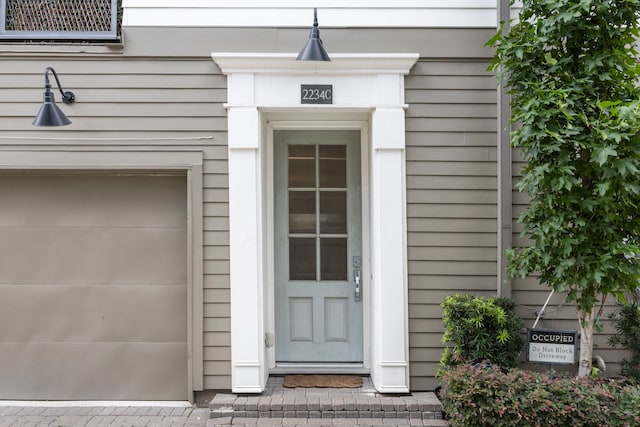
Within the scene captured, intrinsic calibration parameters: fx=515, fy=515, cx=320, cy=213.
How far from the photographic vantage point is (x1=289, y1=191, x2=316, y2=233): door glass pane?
4.47 metres

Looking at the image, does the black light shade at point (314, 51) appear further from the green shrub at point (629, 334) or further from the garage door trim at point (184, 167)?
the green shrub at point (629, 334)

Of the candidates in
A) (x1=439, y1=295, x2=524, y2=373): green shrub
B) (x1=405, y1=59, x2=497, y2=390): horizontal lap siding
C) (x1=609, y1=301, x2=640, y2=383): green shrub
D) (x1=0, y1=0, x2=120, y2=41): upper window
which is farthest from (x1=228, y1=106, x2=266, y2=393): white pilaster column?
(x1=609, y1=301, x2=640, y2=383): green shrub

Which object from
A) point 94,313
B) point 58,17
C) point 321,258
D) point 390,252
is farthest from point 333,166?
point 58,17

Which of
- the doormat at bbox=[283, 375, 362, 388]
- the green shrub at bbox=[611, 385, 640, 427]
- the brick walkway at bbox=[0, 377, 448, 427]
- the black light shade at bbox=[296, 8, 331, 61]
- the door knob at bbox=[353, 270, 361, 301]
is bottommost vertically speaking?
the brick walkway at bbox=[0, 377, 448, 427]

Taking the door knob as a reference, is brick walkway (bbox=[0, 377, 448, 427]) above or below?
below

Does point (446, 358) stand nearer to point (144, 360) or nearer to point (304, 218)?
point (304, 218)

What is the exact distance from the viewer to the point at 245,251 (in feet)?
13.1

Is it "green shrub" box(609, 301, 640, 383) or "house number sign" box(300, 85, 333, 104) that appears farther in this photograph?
"house number sign" box(300, 85, 333, 104)

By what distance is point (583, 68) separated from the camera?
3.35m

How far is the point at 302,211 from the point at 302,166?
392 mm

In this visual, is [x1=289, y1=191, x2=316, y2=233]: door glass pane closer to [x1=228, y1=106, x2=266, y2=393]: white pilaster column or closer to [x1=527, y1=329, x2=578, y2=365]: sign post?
[x1=228, y1=106, x2=266, y2=393]: white pilaster column

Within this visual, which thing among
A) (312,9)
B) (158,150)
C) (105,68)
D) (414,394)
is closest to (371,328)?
(414,394)

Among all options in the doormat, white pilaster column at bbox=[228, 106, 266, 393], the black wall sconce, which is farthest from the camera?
the doormat

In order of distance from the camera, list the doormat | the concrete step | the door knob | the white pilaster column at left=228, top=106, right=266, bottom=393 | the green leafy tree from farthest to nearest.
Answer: the door knob
the doormat
the white pilaster column at left=228, top=106, right=266, bottom=393
the concrete step
the green leafy tree
